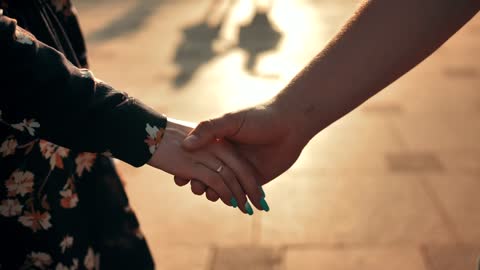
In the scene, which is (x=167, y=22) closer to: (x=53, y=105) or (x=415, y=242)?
(x=415, y=242)

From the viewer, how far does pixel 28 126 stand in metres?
1.18

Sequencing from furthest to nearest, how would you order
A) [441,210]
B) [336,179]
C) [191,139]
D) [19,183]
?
[336,179], [441,210], [191,139], [19,183]

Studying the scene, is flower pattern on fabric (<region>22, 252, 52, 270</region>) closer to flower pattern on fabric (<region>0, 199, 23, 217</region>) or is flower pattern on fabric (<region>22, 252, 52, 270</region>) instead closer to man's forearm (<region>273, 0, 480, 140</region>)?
flower pattern on fabric (<region>0, 199, 23, 217</region>)

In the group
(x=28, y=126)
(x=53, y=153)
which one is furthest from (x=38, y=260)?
(x=28, y=126)

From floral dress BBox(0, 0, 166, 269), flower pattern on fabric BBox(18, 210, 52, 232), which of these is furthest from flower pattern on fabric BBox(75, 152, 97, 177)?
flower pattern on fabric BBox(18, 210, 52, 232)

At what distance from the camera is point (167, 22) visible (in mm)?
7531

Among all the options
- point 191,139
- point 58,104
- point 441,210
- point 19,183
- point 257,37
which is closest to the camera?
point 58,104

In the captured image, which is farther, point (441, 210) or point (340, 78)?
point (441, 210)

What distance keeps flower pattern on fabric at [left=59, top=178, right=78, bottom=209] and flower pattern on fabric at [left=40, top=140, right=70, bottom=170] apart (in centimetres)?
6

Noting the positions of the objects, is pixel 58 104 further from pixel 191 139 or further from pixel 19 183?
pixel 191 139

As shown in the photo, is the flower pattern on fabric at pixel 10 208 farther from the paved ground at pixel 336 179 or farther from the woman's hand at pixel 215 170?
the paved ground at pixel 336 179

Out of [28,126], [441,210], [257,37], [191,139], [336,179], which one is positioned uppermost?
[28,126]

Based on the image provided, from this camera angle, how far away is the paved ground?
8.68ft

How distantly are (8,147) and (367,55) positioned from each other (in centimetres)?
106
